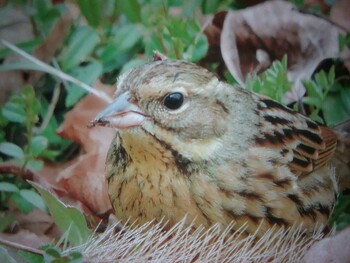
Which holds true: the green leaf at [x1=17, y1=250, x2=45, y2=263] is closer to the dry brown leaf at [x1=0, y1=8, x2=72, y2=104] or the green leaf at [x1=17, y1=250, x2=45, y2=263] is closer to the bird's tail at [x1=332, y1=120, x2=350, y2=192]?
the dry brown leaf at [x1=0, y1=8, x2=72, y2=104]

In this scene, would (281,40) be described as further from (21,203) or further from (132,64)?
(21,203)

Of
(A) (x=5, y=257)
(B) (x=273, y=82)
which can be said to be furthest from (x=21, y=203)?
(B) (x=273, y=82)

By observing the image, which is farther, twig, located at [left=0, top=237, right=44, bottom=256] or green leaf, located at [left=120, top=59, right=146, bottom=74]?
green leaf, located at [left=120, top=59, right=146, bottom=74]

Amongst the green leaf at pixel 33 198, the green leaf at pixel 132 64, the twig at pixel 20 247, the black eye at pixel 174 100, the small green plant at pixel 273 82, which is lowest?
the twig at pixel 20 247

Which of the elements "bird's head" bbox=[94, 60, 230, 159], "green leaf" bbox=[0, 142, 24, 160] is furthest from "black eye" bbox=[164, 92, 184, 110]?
"green leaf" bbox=[0, 142, 24, 160]

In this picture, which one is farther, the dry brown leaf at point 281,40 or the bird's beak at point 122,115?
the dry brown leaf at point 281,40

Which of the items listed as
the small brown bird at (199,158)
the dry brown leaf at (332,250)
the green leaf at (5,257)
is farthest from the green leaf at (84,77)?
the dry brown leaf at (332,250)

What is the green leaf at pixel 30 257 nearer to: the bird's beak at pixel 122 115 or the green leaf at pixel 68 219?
the green leaf at pixel 68 219
